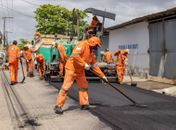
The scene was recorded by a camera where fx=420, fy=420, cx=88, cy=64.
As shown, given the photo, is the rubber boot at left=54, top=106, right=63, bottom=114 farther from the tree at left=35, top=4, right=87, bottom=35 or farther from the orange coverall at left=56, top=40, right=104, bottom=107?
the tree at left=35, top=4, right=87, bottom=35

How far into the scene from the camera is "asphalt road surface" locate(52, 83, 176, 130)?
818cm

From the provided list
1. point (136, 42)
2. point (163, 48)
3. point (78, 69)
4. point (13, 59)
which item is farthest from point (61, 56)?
point (78, 69)

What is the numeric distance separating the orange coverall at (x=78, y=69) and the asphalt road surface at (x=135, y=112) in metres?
0.62

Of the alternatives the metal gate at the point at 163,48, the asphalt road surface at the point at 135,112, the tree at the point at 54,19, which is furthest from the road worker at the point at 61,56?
the tree at the point at 54,19

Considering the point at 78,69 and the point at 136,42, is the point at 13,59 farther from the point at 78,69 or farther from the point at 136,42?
the point at 136,42

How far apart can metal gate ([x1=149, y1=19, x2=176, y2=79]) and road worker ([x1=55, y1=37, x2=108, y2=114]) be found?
32.9ft

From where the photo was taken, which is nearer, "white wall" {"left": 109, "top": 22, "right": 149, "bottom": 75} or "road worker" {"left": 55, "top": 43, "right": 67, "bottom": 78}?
"road worker" {"left": 55, "top": 43, "right": 67, "bottom": 78}

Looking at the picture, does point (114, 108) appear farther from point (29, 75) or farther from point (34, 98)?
point (29, 75)

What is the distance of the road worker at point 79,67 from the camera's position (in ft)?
31.5

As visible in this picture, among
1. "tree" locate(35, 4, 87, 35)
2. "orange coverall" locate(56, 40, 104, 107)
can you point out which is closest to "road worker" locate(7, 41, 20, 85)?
"orange coverall" locate(56, 40, 104, 107)

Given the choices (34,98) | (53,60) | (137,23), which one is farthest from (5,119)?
(137,23)

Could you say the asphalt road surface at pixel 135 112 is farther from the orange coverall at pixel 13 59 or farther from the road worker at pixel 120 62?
the road worker at pixel 120 62

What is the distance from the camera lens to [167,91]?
15.2 meters

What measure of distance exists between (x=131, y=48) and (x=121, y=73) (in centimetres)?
812
